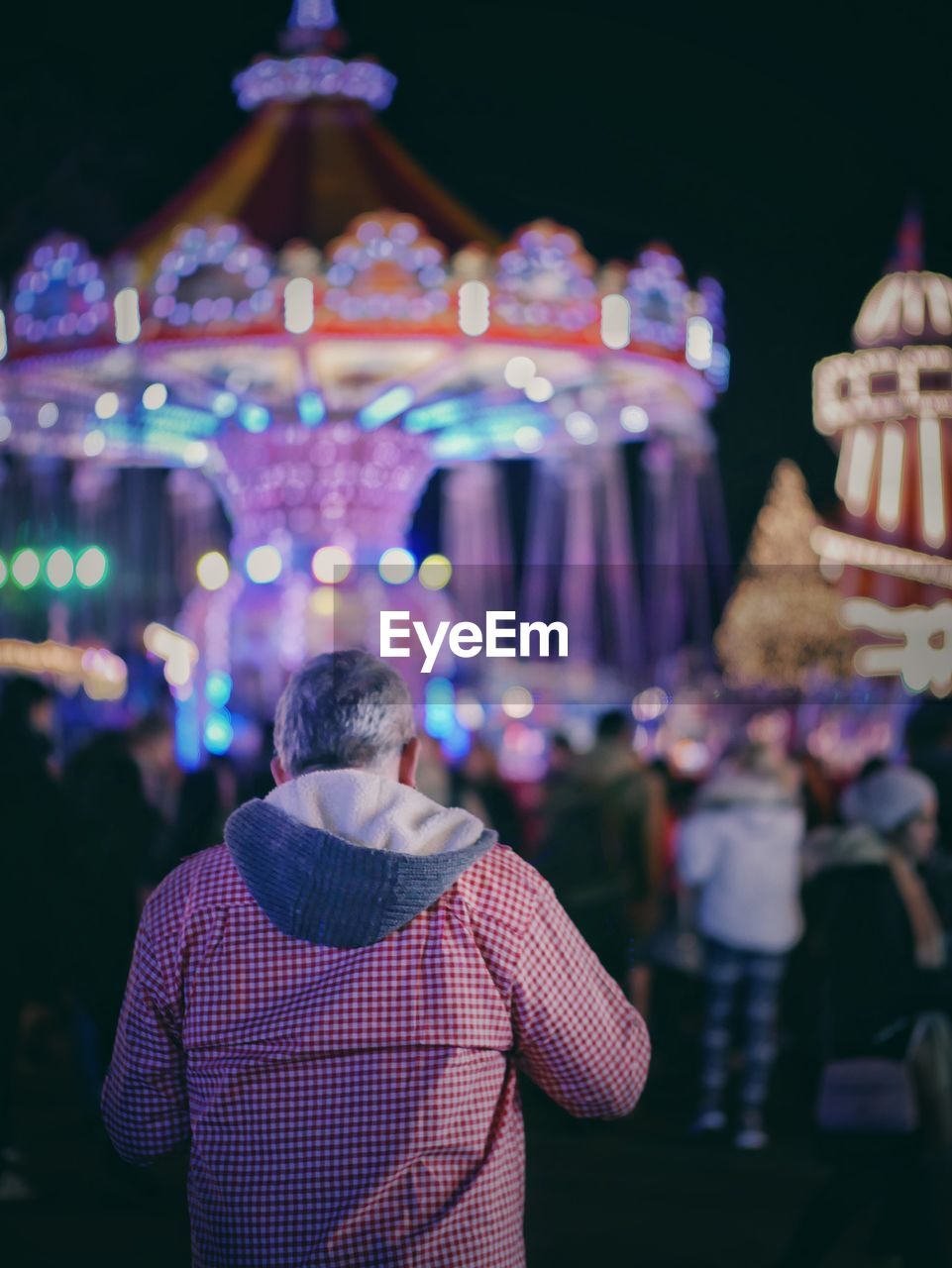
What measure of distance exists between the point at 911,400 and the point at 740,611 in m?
9.87

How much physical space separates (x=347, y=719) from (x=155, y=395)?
14.2 m

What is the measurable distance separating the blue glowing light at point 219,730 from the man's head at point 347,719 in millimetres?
11952

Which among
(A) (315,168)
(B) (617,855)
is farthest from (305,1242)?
(A) (315,168)

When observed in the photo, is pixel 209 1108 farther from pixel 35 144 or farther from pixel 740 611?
pixel 740 611

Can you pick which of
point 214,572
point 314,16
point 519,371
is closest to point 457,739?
point 214,572

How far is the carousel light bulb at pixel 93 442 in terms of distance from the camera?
19703mm

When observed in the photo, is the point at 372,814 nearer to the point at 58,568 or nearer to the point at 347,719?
the point at 347,719

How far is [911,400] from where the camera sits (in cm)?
5297

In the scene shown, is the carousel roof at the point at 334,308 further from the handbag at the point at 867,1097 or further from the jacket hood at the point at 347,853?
the jacket hood at the point at 347,853

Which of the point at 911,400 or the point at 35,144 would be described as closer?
the point at 35,144

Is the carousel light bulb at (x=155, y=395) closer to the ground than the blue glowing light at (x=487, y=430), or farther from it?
farther from it

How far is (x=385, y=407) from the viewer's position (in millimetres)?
16328

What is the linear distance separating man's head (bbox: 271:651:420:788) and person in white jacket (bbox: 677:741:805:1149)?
484cm

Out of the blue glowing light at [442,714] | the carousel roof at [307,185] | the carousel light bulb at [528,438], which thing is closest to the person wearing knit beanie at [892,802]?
the blue glowing light at [442,714]
